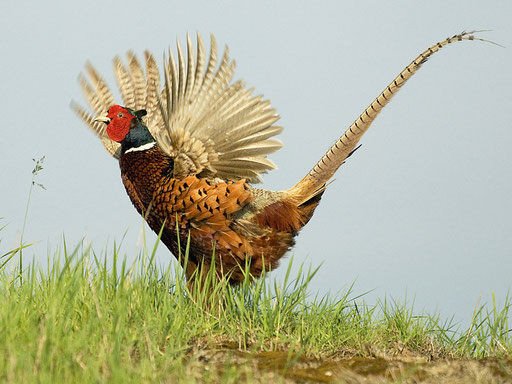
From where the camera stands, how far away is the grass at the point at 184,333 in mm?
3434

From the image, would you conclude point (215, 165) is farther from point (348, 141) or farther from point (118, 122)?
point (348, 141)

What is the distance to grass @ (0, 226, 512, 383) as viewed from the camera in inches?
135

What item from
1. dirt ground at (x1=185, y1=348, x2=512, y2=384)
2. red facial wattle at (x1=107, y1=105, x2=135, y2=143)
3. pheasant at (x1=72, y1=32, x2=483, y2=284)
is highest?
red facial wattle at (x1=107, y1=105, x2=135, y2=143)

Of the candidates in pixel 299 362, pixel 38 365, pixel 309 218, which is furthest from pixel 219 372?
pixel 309 218

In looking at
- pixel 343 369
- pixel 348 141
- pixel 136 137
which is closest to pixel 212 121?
pixel 136 137

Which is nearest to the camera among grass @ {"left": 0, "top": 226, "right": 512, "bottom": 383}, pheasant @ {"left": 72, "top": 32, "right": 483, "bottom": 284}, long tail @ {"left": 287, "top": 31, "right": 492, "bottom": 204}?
grass @ {"left": 0, "top": 226, "right": 512, "bottom": 383}

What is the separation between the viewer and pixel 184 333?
4.24 meters

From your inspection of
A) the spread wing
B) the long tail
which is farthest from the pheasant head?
the long tail

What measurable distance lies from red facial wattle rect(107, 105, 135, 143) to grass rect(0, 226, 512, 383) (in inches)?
52.0

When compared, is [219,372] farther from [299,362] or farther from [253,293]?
[253,293]

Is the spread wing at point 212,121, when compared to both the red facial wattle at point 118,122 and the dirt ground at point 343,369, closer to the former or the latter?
the red facial wattle at point 118,122

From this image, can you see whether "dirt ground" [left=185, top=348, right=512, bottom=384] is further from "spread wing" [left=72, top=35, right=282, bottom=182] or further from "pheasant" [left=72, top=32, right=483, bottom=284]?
"spread wing" [left=72, top=35, right=282, bottom=182]

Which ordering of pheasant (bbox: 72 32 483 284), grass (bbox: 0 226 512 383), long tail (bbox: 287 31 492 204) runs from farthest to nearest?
long tail (bbox: 287 31 492 204), pheasant (bbox: 72 32 483 284), grass (bbox: 0 226 512 383)

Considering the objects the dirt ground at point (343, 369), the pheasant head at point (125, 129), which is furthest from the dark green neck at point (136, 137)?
the dirt ground at point (343, 369)
